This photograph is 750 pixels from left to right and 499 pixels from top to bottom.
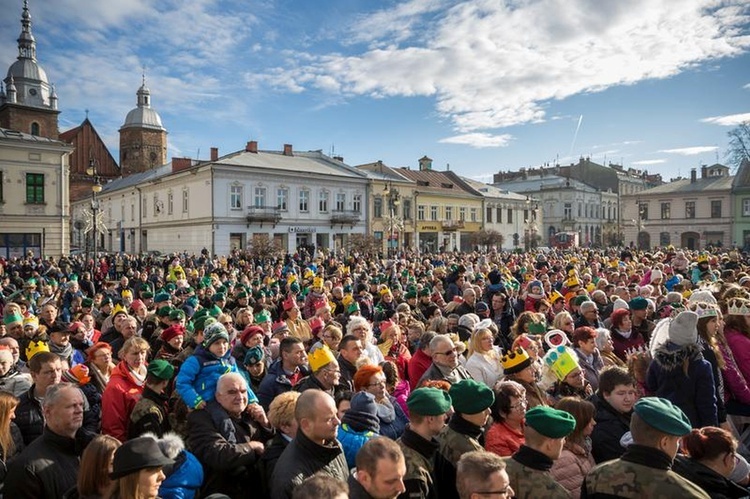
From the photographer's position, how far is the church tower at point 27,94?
46.5 m

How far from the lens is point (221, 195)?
39.1m

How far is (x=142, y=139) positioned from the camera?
66562 mm

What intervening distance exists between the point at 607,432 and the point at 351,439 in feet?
6.55

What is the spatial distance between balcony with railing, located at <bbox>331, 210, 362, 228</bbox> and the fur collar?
138ft

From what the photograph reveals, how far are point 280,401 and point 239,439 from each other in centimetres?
44

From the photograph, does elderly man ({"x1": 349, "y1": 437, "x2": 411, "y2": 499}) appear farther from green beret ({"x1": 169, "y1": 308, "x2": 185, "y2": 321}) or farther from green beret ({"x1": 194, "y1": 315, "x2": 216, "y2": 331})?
green beret ({"x1": 169, "y1": 308, "x2": 185, "y2": 321})

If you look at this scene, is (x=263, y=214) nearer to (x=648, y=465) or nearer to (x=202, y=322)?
(x=202, y=322)

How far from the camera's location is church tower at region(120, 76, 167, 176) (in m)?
66.8

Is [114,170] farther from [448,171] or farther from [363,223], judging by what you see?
[448,171]

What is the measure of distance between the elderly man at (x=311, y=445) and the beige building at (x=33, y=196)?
36.1 meters

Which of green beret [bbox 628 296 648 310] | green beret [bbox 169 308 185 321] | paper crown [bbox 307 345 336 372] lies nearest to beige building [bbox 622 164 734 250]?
green beret [bbox 628 296 648 310]

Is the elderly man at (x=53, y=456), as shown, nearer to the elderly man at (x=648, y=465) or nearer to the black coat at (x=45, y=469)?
the black coat at (x=45, y=469)

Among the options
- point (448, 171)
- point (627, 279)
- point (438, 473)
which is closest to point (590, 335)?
point (438, 473)

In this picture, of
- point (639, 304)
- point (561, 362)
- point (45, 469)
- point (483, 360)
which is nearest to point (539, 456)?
point (561, 362)
